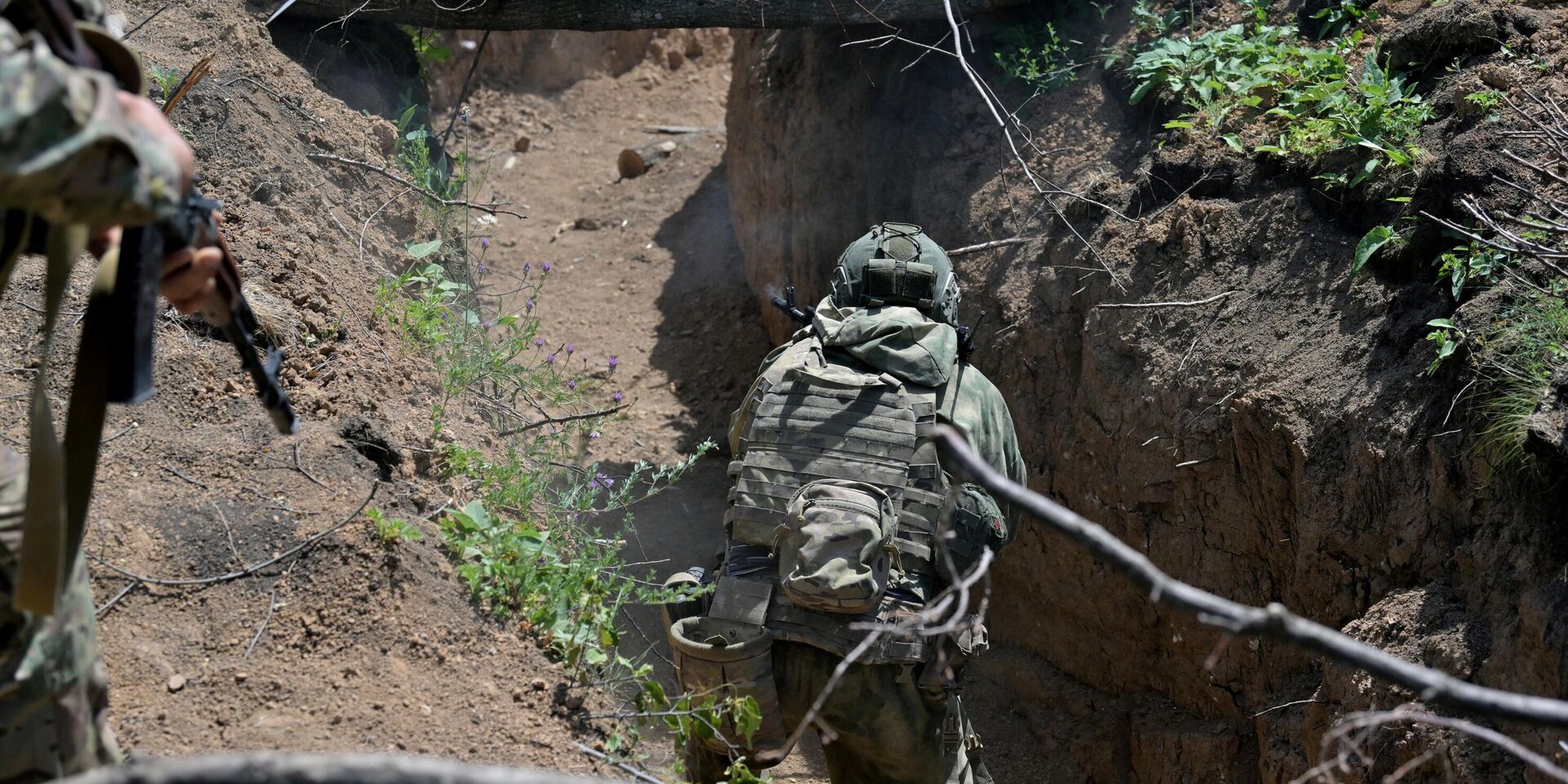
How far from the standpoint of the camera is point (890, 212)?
6793 mm

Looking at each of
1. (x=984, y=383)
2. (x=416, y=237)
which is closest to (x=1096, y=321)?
(x=984, y=383)

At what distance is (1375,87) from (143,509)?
465 cm

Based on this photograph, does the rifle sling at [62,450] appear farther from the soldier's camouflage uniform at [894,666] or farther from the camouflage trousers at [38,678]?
the soldier's camouflage uniform at [894,666]

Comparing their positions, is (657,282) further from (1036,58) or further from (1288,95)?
(1288,95)

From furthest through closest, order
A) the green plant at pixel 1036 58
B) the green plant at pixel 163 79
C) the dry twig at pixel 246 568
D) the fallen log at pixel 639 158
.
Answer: the fallen log at pixel 639 158 → the green plant at pixel 1036 58 → the green plant at pixel 163 79 → the dry twig at pixel 246 568

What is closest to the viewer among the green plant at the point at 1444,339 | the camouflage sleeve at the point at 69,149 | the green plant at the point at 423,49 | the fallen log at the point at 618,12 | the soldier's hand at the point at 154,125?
the camouflage sleeve at the point at 69,149

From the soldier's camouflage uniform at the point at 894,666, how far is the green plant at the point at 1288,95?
1854 mm

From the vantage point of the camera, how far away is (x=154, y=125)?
74.5 inches

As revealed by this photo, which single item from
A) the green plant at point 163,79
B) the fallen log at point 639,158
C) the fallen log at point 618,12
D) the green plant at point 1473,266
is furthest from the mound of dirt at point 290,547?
the fallen log at point 639,158

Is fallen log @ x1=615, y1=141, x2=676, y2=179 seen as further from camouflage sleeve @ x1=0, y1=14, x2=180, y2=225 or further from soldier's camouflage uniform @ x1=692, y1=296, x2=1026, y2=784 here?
camouflage sleeve @ x1=0, y1=14, x2=180, y2=225

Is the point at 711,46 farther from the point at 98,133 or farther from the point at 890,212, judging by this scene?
Result: the point at 98,133

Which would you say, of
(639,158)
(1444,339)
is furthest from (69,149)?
(639,158)

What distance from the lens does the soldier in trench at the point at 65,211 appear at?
1666 millimetres

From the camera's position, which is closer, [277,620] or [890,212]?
[277,620]
